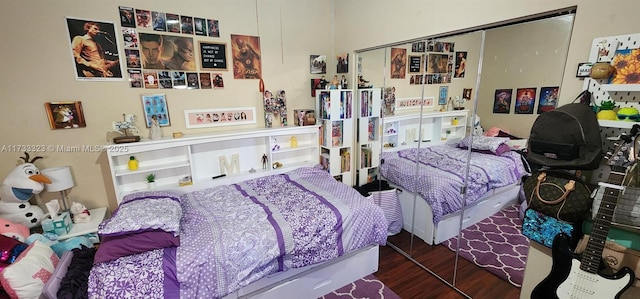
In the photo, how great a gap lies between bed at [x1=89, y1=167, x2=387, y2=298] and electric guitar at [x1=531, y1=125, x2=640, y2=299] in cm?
120

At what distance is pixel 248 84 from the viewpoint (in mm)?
2811

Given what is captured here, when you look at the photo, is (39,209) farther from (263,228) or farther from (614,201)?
(614,201)

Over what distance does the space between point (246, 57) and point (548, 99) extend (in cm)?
256

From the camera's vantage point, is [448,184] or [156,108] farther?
[156,108]

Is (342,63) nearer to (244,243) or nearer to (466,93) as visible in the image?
(466,93)

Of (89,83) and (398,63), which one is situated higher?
(398,63)

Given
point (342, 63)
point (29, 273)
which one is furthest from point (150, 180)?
point (342, 63)

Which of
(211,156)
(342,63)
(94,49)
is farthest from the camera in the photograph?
(342,63)

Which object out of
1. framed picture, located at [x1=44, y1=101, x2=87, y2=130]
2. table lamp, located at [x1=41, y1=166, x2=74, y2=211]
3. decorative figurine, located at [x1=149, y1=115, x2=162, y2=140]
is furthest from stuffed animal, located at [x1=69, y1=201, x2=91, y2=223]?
decorative figurine, located at [x1=149, y1=115, x2=162, y2=140]

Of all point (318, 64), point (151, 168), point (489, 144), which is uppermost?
point (318, 64)

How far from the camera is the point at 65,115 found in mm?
2127

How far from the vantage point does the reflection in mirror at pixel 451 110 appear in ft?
5.29

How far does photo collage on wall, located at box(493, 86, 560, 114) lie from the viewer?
1507 mm

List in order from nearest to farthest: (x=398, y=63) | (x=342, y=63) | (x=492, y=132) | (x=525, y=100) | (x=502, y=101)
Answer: (x=525, y=100) < (x=502, y=101) < (x=492, y=132) < (x=398, y=63) < (x=342, y=63)
